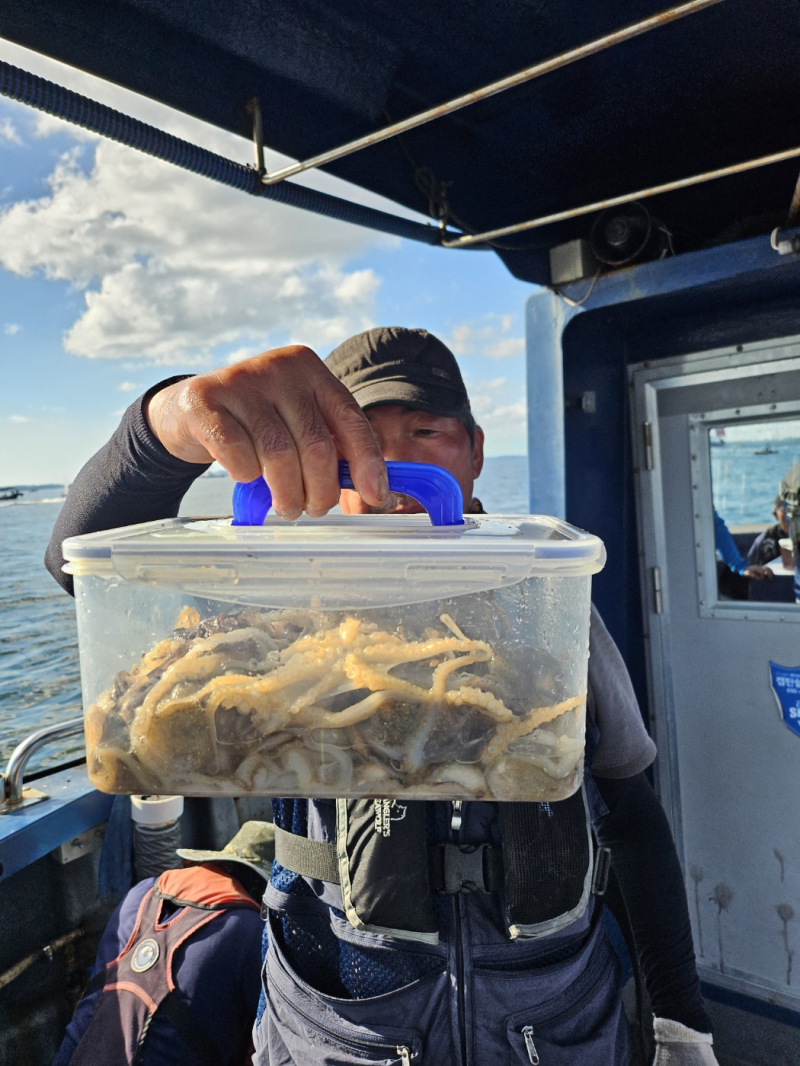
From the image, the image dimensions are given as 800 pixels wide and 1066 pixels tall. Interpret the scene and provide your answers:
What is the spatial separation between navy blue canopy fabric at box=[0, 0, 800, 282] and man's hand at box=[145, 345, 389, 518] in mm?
1059

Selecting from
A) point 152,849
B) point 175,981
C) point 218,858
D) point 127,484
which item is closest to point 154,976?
point 175,981

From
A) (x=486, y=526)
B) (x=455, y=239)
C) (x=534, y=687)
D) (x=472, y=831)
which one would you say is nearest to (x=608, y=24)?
(x=455, y=239)

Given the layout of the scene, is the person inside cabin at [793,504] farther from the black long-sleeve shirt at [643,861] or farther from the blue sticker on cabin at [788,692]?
the black long-sleeve shirt at [643,861]

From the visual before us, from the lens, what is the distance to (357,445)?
89cm

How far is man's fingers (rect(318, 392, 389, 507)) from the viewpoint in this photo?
86 centimetres

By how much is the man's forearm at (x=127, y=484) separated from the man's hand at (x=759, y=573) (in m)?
2.12

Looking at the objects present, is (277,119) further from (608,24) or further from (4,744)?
(4,744)

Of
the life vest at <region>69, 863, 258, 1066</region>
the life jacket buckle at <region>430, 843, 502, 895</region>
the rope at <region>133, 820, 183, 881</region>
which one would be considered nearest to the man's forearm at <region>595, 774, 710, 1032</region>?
the life jacket buckle at <region>430, 843, 502, 895</region>

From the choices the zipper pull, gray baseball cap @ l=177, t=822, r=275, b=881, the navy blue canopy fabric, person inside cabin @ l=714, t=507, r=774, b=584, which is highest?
the navy blue canopy fabric

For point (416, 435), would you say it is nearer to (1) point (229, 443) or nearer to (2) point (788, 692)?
(1) point (229, 443)

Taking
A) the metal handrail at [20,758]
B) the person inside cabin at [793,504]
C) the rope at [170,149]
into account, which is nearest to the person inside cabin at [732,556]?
the person inside cabin at [793,504]

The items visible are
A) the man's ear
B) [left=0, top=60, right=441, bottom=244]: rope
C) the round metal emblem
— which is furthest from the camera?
the man's ear

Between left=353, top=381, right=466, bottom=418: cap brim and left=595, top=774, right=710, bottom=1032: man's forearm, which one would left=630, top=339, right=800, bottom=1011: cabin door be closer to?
left=595, top=774, right=710, bottom=1032: man's forearm

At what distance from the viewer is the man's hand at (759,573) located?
2.60m
